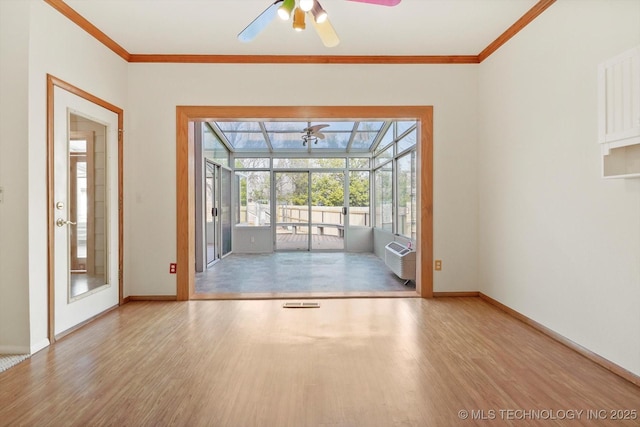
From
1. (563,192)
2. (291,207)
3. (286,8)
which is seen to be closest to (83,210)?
(286,8)

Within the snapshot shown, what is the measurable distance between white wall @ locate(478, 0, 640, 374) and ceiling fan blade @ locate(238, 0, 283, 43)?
2152 millimetres

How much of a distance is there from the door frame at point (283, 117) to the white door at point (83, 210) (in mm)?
634

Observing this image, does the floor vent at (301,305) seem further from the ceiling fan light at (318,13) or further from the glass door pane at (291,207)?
the glass door pane at (291,207)

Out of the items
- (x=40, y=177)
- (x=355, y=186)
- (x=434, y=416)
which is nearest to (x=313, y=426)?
(x=434, y=416)

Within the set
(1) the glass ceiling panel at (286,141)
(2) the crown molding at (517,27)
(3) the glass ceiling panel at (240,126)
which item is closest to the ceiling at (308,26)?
(2) the crown molding at (517,27)

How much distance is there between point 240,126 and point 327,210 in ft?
Answer: 9.20

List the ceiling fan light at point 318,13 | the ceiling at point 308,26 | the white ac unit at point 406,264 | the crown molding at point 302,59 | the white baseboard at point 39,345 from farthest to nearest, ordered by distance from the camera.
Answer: the white ac unit at point 406,264 < the crown molding at point 302,59 < the ceiling at point 308,26 < the white baseboard at point 39,345 < the ceiling fan light at point 318,13

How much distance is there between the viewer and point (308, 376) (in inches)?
86.0

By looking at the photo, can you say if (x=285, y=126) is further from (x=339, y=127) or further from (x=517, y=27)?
(x=517, y=27)

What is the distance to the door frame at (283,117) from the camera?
3.95 m

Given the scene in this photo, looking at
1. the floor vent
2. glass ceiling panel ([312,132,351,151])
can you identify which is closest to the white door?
the floor vent

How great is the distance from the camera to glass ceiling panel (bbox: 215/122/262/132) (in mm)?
7219

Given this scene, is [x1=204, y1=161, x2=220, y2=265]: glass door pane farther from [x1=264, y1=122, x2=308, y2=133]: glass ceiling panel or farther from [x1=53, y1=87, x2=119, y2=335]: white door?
[x1=53, y1=87, x2=119, y2=335]: white door

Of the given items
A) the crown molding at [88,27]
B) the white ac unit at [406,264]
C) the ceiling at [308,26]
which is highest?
the ceiling at [308,26]
